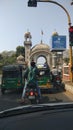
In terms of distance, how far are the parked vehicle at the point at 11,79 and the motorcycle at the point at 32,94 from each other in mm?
8045

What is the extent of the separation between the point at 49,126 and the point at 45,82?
65.3 feet

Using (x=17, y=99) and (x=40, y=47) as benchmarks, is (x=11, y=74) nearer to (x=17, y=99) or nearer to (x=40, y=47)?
(x=17, y=99)

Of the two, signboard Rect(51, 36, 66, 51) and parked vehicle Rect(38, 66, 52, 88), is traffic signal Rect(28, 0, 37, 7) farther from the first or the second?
signboard Rect(51, 36, 66, 51)

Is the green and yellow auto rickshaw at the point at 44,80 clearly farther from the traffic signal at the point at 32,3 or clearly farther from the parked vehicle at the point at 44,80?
the traffic signal at the point at 32,3

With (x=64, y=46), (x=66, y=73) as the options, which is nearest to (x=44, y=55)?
(x=64, y=46)

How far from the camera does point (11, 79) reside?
25.1 metres

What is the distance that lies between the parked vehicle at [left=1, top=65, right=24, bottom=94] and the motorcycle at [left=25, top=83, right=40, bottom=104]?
8.04 metres

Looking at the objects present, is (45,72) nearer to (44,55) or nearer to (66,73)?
(66,73)

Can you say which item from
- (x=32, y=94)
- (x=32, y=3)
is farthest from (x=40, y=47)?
(x=32, y=94)

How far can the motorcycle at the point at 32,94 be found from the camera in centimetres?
1608

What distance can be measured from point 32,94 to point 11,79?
29.9 feet

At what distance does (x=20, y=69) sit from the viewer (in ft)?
86.0

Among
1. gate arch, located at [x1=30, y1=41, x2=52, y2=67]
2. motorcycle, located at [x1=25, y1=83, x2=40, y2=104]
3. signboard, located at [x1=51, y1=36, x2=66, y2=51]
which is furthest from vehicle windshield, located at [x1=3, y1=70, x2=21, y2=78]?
gate arch, located at [x1=30, y1=41, x2=52, y2=67]

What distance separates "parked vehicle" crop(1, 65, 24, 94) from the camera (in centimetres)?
2478
